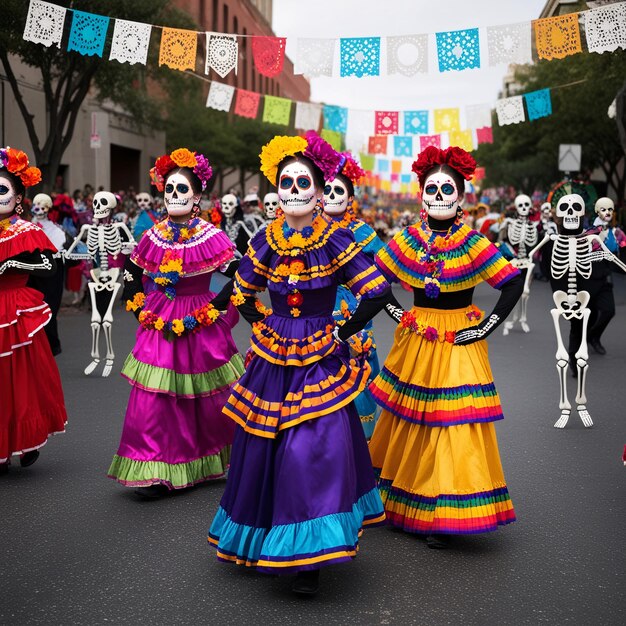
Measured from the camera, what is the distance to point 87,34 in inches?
563

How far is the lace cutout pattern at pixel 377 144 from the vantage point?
25.0 meters

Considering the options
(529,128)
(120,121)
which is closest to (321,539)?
(120,121)

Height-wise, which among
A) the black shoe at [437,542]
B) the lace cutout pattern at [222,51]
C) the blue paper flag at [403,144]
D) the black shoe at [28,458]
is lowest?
the black shoe at [28,458]

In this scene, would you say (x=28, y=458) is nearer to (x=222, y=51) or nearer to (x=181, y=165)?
(x=181, y=165)

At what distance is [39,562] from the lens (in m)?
5.80

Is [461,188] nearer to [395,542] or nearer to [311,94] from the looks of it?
[395,542]

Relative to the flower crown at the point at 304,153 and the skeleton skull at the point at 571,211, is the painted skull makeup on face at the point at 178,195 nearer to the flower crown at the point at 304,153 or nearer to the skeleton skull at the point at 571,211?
the flower crown at the point at 304,153

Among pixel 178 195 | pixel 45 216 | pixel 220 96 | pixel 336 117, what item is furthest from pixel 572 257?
pixel 336 117

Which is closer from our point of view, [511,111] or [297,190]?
[297,190]

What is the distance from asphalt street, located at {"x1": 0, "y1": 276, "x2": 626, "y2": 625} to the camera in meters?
5.08

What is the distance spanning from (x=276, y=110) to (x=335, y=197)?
11.5 meters

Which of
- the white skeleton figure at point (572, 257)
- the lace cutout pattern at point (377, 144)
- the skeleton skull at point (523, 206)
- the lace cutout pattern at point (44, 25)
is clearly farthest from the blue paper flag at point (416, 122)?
the white skeleton figure at point (572, 257)

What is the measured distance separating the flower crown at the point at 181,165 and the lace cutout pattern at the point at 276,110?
39.8ft

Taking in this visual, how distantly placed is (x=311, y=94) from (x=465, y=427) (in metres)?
107
